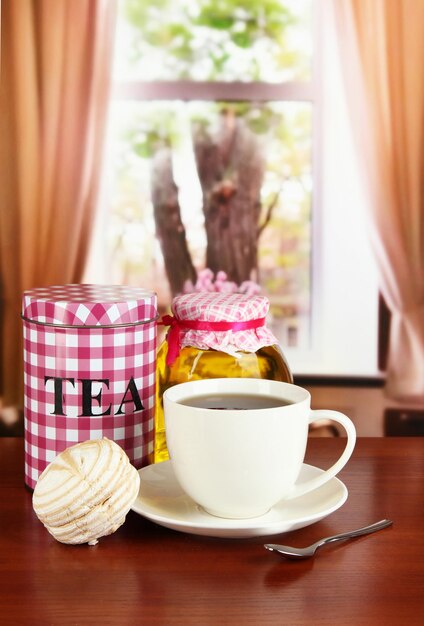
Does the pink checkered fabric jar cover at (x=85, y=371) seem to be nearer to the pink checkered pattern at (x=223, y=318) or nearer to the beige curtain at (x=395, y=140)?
the pink checkered pattern at (x=223, y=318)

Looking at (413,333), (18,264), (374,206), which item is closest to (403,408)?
(413,333)

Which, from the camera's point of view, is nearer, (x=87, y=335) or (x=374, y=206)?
(x=87, y=335)

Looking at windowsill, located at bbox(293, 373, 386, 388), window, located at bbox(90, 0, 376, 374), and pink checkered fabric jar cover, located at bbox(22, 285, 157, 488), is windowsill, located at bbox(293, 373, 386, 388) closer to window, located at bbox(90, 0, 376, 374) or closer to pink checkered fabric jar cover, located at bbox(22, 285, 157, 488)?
window, located at bbox(90, 0, 376, 374)

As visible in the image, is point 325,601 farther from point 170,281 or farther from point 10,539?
point 170,281

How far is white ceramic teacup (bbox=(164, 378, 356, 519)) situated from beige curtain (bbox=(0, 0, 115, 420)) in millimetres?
1775

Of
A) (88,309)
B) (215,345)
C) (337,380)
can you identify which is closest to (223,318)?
(215,345)

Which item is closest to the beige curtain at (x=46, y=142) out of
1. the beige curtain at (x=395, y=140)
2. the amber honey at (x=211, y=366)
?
the beige curtain at (x=395, y=140)

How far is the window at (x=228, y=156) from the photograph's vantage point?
2.46 metres

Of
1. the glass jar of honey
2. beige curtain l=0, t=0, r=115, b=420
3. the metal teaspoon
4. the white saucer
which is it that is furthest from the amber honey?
beige curtain l=0, t=0, r=115, b=420

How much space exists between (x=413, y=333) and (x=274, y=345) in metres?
1.61

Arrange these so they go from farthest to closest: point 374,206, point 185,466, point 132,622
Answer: point 374,206, point 185,466, point 132,622

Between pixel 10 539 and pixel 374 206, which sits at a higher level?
pixel 374 206

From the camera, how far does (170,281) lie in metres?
2.49

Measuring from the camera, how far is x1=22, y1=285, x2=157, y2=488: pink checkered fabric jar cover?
0.74m
